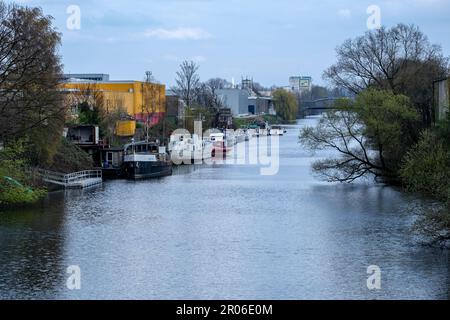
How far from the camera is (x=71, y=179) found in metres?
43.9

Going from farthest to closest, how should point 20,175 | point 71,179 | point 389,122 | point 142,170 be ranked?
point 142,170 < point 71,179 < point 389,122 < point 20,175

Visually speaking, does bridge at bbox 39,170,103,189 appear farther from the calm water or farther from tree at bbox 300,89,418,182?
tree at bbox 300,89,418,182

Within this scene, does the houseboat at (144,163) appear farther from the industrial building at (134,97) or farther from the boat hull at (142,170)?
the industrial building at (134,97)

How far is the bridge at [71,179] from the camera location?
42.0 metres

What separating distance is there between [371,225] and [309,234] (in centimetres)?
296

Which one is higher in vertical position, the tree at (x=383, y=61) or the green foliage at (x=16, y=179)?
the tree at (x=383, y=61)

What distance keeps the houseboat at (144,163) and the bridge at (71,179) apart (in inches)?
122

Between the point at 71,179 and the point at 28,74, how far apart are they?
841 cm

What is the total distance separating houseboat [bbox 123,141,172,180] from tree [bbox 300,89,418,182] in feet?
33.7

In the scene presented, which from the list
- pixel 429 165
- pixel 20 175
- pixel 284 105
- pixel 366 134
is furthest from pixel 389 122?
pixel 284 105

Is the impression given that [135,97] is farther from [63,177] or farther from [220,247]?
[220,247]

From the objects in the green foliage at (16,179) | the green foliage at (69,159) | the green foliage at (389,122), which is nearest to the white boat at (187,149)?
the green foliage at (69,159)

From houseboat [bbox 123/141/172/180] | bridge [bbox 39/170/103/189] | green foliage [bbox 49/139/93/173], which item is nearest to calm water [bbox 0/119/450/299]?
bridge [bbox 39/170/103/189]
